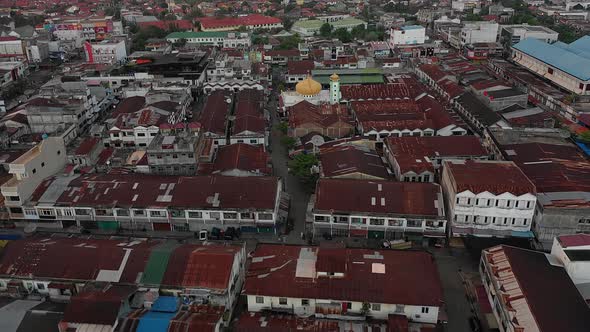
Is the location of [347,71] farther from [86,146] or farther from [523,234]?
[523,234]

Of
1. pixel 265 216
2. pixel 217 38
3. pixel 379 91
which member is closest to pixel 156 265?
pixel 265 216

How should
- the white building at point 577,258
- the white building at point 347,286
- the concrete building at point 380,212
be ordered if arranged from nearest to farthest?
the white building at point 347,286 → the white building at point 577,258 → the concrete building at point 380,212

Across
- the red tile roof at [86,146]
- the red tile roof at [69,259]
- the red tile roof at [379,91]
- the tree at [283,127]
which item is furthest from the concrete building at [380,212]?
the red tile roof at [379,91]

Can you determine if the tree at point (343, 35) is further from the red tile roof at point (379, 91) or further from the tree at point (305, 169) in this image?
the tree at point (305, 169)

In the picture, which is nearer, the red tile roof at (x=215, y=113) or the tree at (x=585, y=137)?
the tree at (x=585, y=137)

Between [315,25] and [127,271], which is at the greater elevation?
[315,25]

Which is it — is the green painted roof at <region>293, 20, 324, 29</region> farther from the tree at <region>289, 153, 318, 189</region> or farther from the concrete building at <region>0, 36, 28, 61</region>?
the tree at <region>289, 153, 318, 189</region>
